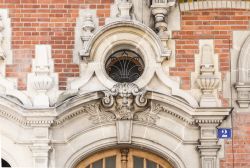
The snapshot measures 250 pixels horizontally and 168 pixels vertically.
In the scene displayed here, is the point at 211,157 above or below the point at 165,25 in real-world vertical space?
below

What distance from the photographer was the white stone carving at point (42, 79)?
46.6ft

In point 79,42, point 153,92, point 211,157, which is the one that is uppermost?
point 79,42

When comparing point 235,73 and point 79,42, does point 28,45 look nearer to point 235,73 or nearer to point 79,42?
point 79,42

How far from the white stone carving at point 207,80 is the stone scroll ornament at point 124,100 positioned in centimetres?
90

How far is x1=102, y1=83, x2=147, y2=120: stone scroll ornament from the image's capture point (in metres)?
14.1

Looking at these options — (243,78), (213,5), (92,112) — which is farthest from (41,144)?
(213,5)

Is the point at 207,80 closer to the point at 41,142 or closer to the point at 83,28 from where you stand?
the point at 83,28

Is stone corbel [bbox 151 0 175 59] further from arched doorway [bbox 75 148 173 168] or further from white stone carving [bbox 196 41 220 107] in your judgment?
arched doorway [bbox 75 148 173 168]

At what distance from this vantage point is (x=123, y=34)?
570 inches

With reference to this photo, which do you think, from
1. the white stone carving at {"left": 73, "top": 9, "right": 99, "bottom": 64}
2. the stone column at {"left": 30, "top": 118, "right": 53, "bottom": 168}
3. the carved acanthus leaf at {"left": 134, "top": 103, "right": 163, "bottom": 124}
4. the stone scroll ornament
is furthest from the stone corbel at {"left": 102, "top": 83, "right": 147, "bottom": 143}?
the stone column at {"left": 30, "top": 118, "right": 53, "bottom": 168}

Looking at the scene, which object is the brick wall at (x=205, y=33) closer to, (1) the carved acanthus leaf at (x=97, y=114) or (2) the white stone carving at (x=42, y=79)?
(1) the carved acanthus leaf at (x=97, y=114)

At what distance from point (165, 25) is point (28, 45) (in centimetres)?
210

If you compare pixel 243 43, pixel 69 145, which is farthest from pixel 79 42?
pixel 243 43

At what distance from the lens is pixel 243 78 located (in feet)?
47.2
